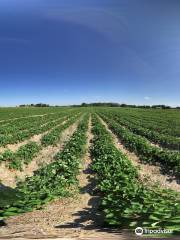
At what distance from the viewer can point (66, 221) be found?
23.4ft

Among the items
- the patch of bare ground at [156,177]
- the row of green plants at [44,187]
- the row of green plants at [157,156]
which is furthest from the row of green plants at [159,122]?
the row of green plants at [44,187]

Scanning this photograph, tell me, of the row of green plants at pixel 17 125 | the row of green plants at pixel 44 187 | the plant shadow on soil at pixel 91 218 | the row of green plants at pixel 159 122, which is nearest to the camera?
the plant shadow on soil at pixel 91 218

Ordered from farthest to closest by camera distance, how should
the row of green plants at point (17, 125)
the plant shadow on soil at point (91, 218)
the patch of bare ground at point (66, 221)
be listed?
the row of green plants at point (17, 125), the plant shadow on soil at point (91, 218), the patch of bare ground at point (66, 221)

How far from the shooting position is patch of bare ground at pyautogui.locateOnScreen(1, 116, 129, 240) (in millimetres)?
5465

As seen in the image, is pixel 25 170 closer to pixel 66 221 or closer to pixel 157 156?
pixel 157 156

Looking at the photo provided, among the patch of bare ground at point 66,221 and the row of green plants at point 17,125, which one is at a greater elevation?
the row of green plants at point 17,125

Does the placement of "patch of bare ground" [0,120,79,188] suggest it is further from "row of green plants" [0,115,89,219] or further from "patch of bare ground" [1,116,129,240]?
"patch of bare ground" [1,116,129,240]

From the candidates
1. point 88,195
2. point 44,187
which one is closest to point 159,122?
point 88,195

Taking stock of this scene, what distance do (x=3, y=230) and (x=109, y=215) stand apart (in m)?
1.89

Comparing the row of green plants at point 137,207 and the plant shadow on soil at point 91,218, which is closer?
the row of green plants at point 137,207

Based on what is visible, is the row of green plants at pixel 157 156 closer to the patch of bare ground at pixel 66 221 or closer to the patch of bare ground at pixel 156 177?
the patch of bare ground at pixel 156 177

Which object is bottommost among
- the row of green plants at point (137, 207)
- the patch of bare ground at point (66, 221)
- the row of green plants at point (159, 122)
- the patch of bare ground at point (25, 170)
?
the patch of bare ground at point (25, 170)

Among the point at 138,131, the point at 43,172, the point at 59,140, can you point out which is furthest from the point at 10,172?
the point at 138,131

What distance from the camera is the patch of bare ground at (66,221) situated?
546 centimetres
